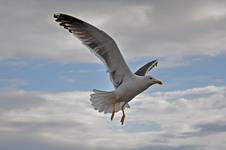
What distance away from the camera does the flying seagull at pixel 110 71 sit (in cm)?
1569

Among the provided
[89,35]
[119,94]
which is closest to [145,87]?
[119,94]

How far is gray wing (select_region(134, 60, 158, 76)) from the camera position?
18022mm

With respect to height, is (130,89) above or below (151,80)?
below

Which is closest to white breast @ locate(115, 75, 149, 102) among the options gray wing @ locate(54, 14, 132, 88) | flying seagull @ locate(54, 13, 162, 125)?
flying seagull @ locate(54, 13, 162, 125)

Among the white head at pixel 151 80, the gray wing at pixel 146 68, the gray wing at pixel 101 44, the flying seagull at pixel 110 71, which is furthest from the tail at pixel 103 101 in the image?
the gray wing at pixel 146 68

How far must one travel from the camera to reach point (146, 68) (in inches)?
723

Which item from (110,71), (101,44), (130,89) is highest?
(101,44)

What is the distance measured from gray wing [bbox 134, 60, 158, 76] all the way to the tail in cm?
174

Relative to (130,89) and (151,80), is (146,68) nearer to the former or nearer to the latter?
(151,80)

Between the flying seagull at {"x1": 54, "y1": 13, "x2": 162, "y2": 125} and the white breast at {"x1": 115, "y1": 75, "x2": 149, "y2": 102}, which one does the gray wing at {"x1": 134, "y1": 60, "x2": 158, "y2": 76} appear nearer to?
the flying seagull at {"x1": 54, "y1": 13, "x2": 162, "y2": 125}

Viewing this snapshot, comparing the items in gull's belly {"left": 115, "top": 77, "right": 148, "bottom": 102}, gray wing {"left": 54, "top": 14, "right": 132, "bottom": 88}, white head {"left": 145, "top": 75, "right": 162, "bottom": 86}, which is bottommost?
gull's belly {"left": 115, "top": 77, "right": 148, "bottom": 102}

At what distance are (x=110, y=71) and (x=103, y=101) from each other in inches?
27.8

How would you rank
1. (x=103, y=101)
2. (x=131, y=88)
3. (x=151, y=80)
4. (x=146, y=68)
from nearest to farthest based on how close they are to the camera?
1. (x=131, y=88)
2. (x=151, y=80)
3. (x=103, y=101)
4. (x=146, y=68)

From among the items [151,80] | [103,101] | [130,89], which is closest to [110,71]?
[103,101]
